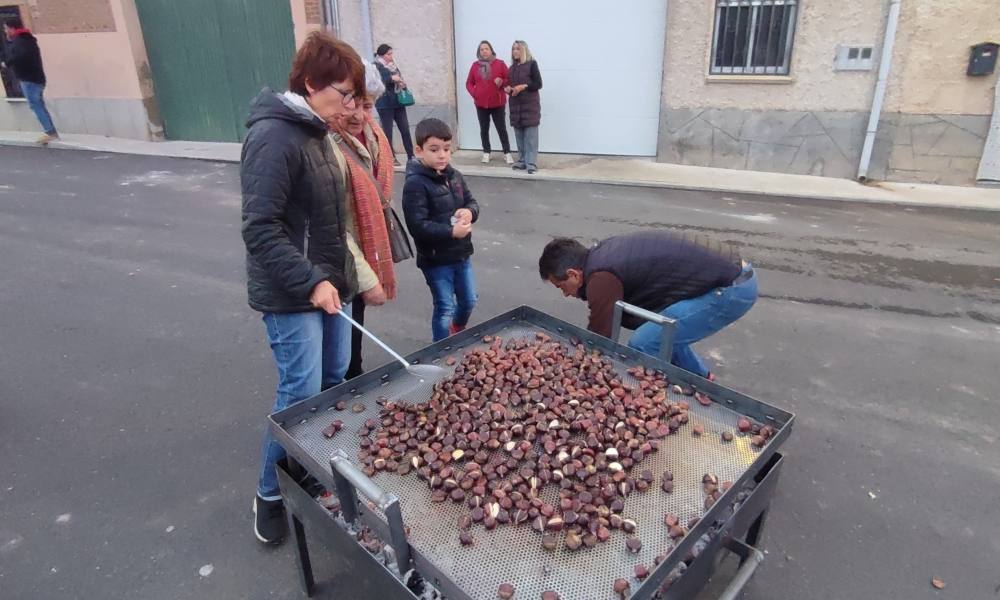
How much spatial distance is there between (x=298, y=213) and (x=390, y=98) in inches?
325

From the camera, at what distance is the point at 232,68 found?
12547mm

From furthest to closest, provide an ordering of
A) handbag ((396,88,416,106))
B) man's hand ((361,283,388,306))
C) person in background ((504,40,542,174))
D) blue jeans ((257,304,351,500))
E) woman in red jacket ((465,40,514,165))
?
handbag ((396,88,416,106)) → woman in red jacket ((465,40,514,165)) → person in background ((504,40,542,174)) → man's hand ((361,283,388,306)) → blue jeans ((257,304,351,500))

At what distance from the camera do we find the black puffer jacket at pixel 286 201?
2.11 m

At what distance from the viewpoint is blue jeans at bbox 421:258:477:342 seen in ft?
12.3

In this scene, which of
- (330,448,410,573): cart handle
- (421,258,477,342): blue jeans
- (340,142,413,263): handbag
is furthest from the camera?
(421,258,477,342): blue jeans

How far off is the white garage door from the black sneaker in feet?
30.7

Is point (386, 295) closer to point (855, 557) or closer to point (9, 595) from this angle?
point (9, 595)

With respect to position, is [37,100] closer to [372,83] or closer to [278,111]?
[372,83]

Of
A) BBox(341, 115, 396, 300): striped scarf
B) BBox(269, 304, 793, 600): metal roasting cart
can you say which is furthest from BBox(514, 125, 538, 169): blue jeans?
BBox(269, 304, 793, 600): metal roasting cart

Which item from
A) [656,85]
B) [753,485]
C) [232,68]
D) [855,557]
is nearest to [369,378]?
[753,485]

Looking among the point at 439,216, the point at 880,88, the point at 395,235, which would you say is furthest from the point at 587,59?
the point at 395,235

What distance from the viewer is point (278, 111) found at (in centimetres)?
212

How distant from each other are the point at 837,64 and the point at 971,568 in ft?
27.6

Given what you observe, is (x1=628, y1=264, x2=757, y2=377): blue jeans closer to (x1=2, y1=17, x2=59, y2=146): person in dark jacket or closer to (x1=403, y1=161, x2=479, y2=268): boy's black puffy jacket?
(x1=403, y1=161, x2=479, y2=268): boy's black puffy jacket
